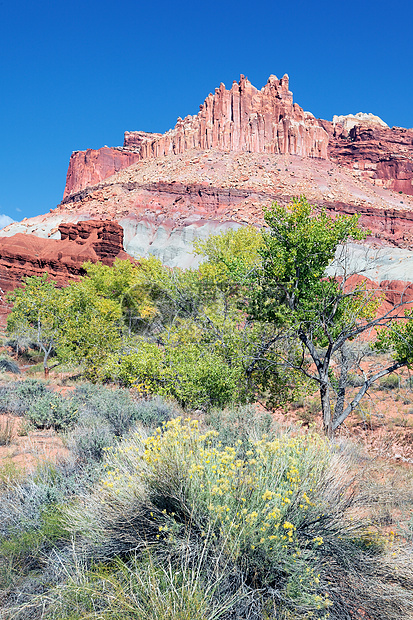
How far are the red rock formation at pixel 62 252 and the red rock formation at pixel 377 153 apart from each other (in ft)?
237

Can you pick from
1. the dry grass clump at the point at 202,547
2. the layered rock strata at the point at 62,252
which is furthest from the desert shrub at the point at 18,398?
the layered rock strata at the point at 62,252

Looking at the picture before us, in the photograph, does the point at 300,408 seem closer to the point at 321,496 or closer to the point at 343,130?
the point at 321,496

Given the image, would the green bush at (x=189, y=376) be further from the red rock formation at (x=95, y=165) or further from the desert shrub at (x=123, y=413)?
the red rock formation at (x=95, y=165)

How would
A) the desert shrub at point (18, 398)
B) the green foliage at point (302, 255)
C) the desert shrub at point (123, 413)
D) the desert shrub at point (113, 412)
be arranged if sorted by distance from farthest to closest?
the desert shrub at point (18, 398) → the green foliage at point (302, 255) → the desert shrub at point (123, 413) → the desert shrub at point (113, 412)

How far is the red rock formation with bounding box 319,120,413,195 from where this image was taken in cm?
10481

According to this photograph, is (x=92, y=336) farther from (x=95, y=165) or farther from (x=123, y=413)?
(x=95, y=165)

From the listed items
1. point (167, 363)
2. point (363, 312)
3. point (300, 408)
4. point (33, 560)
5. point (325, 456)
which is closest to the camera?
point (33, 560)

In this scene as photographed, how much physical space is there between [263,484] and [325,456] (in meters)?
0.92

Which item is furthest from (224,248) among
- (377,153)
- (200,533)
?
(377,153)

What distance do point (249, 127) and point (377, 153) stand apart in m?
47.9

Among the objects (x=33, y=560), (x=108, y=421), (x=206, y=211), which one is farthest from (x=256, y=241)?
(x=206, y=211)

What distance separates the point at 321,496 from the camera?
3.24 meters

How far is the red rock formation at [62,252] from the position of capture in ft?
164

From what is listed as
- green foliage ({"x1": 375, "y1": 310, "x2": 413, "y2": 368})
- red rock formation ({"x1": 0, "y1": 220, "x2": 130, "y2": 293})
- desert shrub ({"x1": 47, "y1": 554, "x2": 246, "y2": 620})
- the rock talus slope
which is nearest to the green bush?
green foliage ({"x1": 375, "y1": 310, "x2": 413, "y2": 368})
